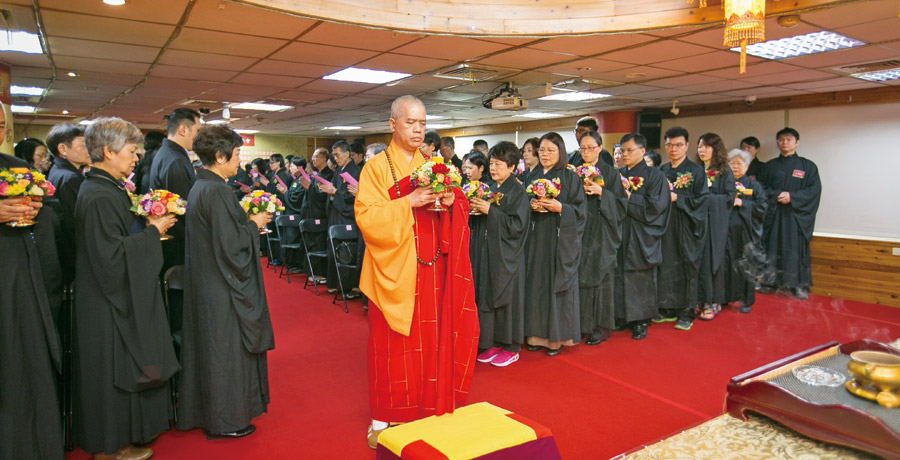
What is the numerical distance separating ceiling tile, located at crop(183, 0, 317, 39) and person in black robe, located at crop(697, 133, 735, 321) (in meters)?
4.27

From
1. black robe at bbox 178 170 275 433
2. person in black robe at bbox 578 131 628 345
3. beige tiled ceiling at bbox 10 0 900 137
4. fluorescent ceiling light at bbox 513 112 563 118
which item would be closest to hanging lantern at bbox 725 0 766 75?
beige tiled ceiling at bbox 10 0 900 137

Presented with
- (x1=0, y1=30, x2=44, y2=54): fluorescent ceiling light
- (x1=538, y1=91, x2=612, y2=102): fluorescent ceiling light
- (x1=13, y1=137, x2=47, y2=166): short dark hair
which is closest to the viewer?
(x1=13, y1=137, x2=47, y2=166): short dark hair

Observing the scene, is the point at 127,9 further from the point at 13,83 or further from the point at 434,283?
the point at 13,83

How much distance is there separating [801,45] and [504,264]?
352cm

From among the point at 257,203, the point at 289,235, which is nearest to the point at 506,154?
the point at 257,203

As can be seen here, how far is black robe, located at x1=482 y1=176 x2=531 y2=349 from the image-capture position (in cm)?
416

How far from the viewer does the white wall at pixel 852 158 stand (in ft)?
23.1

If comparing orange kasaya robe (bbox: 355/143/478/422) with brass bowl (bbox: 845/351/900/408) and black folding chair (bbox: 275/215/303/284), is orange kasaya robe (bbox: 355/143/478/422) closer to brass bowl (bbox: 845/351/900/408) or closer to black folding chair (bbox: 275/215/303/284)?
brass bowl (bbox: 845/351/900/408)

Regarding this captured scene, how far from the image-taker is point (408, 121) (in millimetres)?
2777

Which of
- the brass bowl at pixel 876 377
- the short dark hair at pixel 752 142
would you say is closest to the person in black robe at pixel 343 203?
the brass bowl at pixel 876 377

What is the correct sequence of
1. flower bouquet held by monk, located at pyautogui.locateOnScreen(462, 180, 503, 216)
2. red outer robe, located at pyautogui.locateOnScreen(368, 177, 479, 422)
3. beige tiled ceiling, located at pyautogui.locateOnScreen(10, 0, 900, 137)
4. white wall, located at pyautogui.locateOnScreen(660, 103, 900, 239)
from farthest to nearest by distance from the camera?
white wall, located at pyautogui.locateOnScreen(660, 103, 900, 239)
beige tiled ceiling, located at pyautogui.locateOnScreen(10, 0, 900, 137)
flower bouquet held by monk, located at pyautogui.locateOnScreen(462, 180, 503, 216)
red outer robe, located at pyautogui.locateOnScreen(368, 177, 479, 422)

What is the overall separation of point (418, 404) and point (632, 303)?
9.17ft

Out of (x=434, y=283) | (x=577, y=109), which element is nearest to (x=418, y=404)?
(x=434, y=283)

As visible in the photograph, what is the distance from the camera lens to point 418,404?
293 centimetres
